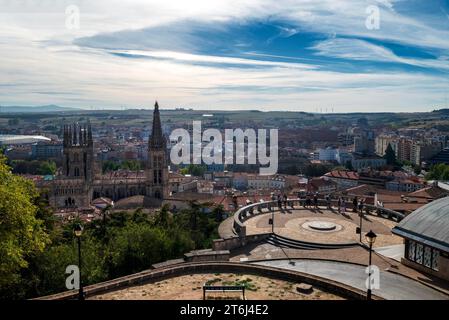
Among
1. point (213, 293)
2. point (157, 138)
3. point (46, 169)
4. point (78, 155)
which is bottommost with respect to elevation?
point (46, 169)

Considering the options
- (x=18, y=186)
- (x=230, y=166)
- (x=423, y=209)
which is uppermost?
(x=18, y=186)

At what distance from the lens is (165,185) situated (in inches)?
3273

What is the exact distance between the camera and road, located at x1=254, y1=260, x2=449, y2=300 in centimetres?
1766

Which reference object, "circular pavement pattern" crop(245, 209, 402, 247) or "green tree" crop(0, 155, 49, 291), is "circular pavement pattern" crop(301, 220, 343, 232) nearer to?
"circular pavement pattern" crop(245, 209, 402, 247)

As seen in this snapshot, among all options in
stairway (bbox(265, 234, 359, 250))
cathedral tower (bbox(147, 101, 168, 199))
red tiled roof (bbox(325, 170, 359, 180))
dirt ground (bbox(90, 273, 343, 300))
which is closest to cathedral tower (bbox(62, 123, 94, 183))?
cathedral tower (bbox(147, 101, 168, 199))

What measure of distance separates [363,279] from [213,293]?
24.5 ft

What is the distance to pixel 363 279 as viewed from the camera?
19.4 meters

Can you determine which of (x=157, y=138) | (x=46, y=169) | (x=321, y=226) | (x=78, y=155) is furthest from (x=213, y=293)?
(x=46, y=169)

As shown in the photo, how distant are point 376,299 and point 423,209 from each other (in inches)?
345

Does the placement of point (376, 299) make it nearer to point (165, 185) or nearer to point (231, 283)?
point (231, 283)

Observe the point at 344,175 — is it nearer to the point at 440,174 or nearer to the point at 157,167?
the point at 440,174

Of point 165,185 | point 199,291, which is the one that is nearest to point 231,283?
point 199,291

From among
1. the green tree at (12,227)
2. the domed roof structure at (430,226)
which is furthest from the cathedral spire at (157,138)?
the domed roof structure at (430,226)

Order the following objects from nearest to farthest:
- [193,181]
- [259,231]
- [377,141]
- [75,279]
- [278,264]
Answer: [75,279] < [278,264] < [259,231] < [193,181] < [377,141]
